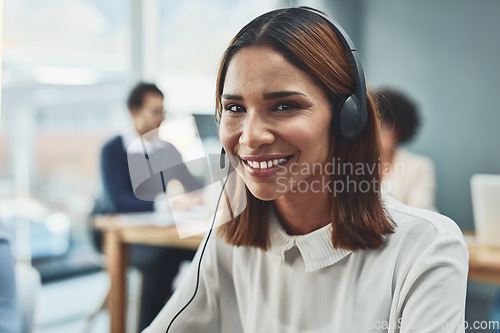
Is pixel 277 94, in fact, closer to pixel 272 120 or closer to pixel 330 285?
pixel 272 120

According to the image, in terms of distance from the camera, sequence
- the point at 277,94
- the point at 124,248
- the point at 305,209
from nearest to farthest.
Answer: the point at 277,94
the point at 305,209
the point at 124,248

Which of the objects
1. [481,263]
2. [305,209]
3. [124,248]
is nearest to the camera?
[305,209]

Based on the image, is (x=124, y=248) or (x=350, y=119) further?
(x=124, y=248)

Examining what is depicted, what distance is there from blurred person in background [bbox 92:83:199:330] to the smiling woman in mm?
127

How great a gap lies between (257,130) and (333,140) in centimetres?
12

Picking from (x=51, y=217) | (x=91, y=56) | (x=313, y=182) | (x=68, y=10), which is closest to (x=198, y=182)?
(x=313, y=182)

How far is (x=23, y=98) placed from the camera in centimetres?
139

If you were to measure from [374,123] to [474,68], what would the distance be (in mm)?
321

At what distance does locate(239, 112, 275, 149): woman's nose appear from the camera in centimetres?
57

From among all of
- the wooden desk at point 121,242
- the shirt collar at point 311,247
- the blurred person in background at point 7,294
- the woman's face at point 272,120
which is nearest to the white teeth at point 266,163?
the woman's face at point 272,120

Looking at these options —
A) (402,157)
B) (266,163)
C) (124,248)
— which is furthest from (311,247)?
(124,248)

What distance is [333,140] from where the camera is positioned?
638mm

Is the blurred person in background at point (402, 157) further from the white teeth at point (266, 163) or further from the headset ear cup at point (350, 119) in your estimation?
the white teeth at point (266, 163)

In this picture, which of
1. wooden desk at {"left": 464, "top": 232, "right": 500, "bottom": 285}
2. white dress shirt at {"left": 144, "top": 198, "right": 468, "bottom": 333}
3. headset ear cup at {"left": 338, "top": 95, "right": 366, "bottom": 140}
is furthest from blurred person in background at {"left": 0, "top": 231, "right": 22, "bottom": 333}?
wooden desk at {"left": 464, "top": 232, "right": 500, "bottom": 285}
